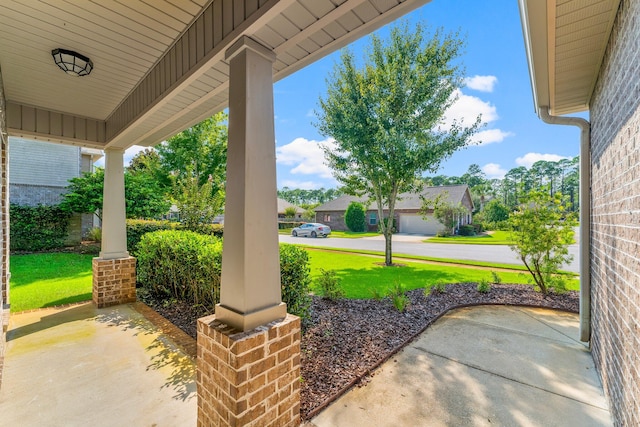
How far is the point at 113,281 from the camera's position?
4.82 meters

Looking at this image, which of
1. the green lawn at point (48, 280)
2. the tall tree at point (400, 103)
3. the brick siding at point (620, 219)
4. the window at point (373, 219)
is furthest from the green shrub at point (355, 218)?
the brick siding at point (620, 219)

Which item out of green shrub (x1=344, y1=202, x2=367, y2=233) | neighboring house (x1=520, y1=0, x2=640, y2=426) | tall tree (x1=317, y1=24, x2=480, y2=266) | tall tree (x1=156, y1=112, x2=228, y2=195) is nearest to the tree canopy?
tall tree (x1=156, y1=112, x2=228, y2=195)

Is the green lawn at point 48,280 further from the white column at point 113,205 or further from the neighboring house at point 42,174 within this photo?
the neighboring house at point 42,174

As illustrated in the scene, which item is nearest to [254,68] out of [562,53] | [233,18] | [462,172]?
[233,18]

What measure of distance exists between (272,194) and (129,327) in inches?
141

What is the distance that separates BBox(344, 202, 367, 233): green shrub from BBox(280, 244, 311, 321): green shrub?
23058 mm

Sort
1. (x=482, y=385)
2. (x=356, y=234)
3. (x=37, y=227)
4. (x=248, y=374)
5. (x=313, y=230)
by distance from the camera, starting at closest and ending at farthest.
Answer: (x=248, y=374), (x=482, y=385), (x=37, y=227), (x=313, y=230), (x=356, y=234)

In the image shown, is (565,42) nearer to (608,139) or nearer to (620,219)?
(608,139)

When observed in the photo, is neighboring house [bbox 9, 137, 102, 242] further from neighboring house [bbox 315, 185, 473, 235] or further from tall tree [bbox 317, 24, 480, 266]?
neighboring house [bbox 315, 185, 473, 235]

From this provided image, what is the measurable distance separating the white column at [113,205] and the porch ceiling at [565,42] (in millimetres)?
5822

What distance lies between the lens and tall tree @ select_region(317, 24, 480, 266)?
820 centimetres

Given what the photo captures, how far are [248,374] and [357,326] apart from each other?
251 centimetres

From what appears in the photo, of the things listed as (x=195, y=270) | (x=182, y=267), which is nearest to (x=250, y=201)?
(x=195, y=270)

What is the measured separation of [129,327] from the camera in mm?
3957
